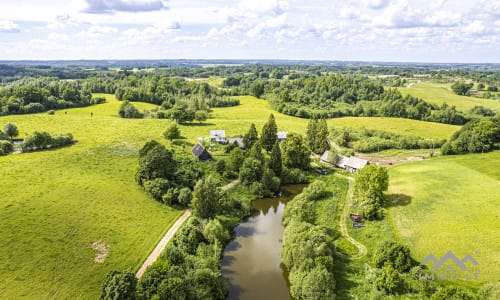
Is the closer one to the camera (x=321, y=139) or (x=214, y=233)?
(x=214, y=233)

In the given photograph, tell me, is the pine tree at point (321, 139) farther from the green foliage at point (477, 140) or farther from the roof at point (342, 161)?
the green foliage at point (477, 140)

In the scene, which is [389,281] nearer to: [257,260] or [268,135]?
[257,260]

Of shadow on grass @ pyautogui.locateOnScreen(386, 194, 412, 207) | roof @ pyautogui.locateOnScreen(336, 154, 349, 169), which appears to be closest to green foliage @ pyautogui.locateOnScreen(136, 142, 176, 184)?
shadow on grass @ pyautogui.locateOnScreen(386, 194, 412, 207)

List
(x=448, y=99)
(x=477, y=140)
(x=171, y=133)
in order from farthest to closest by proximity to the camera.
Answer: (x=448, y=99), (x=171, y=133), (x=477, y=140)

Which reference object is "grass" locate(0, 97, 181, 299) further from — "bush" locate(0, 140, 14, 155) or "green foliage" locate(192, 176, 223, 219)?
"green foliage" locate(192, 176, 223, 219)

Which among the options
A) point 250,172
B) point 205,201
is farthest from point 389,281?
point 250,172

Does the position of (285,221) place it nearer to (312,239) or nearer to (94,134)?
(312,239)

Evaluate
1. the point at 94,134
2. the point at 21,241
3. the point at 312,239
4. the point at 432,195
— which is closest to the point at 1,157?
the point at 94,134
